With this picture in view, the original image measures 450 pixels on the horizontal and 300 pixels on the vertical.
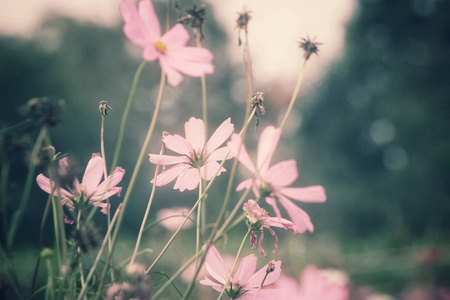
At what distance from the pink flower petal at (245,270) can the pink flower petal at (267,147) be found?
0.45 feet

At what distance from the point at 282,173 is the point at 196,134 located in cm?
20

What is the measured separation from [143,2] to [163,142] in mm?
193

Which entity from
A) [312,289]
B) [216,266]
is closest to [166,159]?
[216,266]

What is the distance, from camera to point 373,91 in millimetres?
11836

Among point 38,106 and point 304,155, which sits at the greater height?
point 304,155

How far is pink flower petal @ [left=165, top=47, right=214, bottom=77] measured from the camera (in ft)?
1.28

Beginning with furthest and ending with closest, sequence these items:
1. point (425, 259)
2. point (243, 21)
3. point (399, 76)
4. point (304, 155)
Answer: point (304, 155), point (399, 76), point (425, 259), point (243, 21)

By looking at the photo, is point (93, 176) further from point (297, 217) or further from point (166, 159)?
point (297, 217)

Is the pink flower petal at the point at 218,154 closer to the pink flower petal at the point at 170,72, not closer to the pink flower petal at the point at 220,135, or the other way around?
the pink flower petal at the point at 220,135

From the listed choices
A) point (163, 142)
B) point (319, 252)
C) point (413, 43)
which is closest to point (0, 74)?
point (319, 252)

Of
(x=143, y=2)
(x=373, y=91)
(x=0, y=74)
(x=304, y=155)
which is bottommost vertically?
(x=143, y=2)

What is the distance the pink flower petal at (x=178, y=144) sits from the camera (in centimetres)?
56

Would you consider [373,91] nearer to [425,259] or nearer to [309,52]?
[425,259]

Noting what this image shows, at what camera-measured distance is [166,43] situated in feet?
1.33
